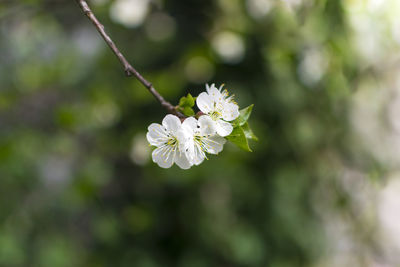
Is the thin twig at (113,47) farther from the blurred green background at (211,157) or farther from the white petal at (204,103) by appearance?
the blurred green background at (211,157)

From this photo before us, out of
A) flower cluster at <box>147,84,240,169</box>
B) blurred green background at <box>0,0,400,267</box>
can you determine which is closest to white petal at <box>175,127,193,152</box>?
flower cluster at <box>147,84,240,169</box>

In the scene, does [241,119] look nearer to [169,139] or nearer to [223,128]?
[223,128]

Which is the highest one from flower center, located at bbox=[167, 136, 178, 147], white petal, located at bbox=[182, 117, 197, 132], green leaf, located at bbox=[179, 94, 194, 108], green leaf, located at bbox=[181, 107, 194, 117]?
green leaf, located at bbox=[179, 94, 194, 108]

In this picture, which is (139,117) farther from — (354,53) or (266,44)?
(354,53)

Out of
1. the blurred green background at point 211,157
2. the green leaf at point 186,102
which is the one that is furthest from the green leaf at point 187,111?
the blurred green background at point 211,157

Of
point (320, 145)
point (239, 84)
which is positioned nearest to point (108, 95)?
point (239, 84)

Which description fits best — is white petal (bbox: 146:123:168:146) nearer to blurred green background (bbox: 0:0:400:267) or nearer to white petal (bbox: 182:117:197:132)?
white petal (bbox: 182:117:197:132)
